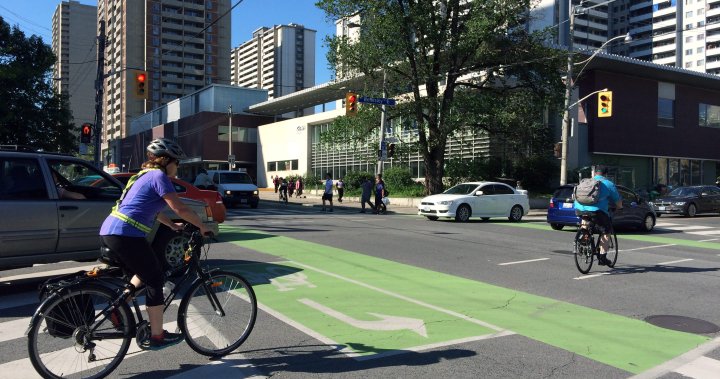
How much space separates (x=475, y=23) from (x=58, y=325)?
24.1m

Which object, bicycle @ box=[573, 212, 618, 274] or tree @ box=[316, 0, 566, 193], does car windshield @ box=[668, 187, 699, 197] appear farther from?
bicycle @ box=[573, 212, 618, 274]

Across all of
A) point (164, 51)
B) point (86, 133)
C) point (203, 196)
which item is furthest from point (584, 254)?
point (164, 51)

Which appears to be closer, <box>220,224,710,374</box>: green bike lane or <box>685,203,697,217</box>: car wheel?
<box>220,224,710,374</box>: green bike lane

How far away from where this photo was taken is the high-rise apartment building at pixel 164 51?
381 feet

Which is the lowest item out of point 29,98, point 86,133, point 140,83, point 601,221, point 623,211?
point 623,211

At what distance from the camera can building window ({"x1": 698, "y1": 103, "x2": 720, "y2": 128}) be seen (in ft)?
142

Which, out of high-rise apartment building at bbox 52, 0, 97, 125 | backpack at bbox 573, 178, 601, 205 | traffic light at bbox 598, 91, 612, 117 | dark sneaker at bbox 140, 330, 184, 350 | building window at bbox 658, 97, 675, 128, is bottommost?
dark sneaker at bbox 140, 330, 184, 350

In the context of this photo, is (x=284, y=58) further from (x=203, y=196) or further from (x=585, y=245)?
(x=585, y=245)

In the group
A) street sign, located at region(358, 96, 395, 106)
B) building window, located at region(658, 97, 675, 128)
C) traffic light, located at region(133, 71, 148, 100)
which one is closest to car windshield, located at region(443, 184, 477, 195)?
street sign, located at region(358, 96, 395, 106)

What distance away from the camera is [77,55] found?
68438 millimetres

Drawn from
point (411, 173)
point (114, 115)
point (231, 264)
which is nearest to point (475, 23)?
point (411, 173)

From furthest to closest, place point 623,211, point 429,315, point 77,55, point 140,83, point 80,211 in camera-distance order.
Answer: point 77,55
point 140,83
point 623,211
point 80,211
point 429,315

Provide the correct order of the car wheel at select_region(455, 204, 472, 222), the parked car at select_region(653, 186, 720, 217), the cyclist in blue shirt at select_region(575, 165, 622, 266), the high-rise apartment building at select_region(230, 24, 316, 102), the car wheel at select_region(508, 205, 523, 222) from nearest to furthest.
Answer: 1. the cyclist in blue shirt at select_region(575, 165, 622, 266)
2. the car wheel at select_region(455, 204, 472, 222)
3. the car wheel at select_region(508, 205, 523, 222)
4. the parked car at select_region(653, 186, 720, 217)
5. the high-rise apartment building at select_region(230, 24, 316, 102)

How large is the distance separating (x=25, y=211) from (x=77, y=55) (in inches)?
2793
